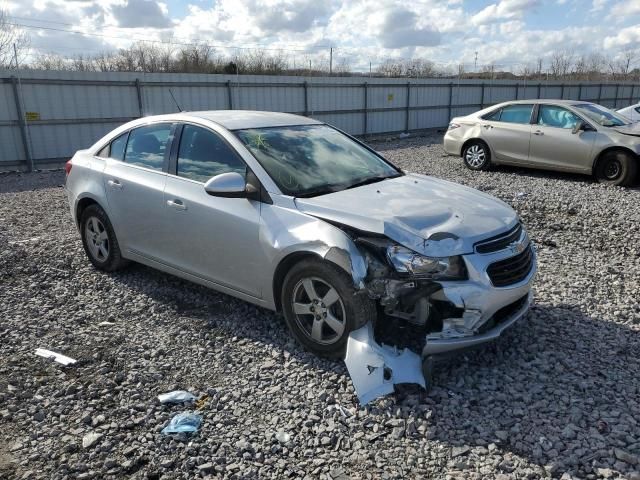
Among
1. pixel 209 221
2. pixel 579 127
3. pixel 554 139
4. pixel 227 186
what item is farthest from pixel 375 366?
pixel 554 139

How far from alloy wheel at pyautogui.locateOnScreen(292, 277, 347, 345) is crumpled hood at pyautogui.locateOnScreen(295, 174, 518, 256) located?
49 centimetres

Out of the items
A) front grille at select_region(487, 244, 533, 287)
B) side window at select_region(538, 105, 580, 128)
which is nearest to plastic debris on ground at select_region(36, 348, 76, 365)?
front grille at select_region(487, 244, 533, 287)

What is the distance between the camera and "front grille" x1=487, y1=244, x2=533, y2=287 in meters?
3.56

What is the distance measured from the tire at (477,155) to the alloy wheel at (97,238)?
897 cm

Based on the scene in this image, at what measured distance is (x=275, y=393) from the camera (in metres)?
3.53

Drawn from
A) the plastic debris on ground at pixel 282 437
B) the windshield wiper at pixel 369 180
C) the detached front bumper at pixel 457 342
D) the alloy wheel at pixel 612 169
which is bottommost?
the plastic debris on ground at pixel 282 437

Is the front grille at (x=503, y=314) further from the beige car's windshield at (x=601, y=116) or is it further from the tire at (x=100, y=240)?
the beige car's windshield at (x=601, y=116)

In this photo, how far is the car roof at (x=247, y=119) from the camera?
4.63m

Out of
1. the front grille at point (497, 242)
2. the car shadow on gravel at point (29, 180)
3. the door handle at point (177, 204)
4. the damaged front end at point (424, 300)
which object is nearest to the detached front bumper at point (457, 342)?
the damaged front end at point (424, 300)

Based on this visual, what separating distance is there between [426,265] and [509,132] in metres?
9.04

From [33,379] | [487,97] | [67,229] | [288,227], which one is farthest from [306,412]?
[487,97]

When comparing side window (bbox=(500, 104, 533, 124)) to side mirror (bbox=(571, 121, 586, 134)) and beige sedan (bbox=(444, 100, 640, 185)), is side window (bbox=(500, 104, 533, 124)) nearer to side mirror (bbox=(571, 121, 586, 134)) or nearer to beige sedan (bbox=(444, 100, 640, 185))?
beige sedan (bbox=(444, 100, 640, 185))

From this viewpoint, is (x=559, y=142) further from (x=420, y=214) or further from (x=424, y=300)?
(x=424, y=300)

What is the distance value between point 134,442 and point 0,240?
5412 millimetres
